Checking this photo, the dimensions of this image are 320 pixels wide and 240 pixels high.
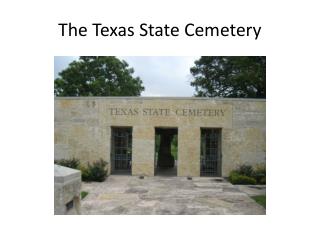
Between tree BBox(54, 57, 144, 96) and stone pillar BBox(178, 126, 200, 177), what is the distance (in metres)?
13.9

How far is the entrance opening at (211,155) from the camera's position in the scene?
16.0 metres

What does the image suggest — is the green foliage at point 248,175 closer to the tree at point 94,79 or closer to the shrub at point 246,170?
the shrub at point 246,170

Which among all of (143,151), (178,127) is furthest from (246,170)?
(143,151)

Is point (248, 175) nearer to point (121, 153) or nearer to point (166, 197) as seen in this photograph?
point (166, 197)

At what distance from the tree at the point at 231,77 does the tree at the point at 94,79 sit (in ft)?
23.0

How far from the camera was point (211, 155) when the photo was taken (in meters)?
16.2

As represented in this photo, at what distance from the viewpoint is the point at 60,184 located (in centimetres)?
423

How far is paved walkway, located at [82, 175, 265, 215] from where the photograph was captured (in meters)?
8.75

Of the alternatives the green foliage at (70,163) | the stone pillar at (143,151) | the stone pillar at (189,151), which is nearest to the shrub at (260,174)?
the stone pillar at (189,151)

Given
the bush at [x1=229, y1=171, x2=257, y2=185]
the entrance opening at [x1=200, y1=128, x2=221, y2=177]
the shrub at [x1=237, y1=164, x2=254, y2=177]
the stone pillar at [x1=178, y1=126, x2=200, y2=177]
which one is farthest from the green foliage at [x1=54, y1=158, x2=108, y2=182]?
the shrub at [x1=237, y1=164, x2=254, y2=177]

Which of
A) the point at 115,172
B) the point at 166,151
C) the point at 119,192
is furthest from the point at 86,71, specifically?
the point at 119,192

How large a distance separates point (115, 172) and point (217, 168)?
217 inches

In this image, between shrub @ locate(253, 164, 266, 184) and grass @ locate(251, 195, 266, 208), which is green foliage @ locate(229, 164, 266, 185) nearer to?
shrub @ locate(253, 164, 266, 184)

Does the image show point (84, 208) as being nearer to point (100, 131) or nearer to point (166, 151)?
point (100, 131)
